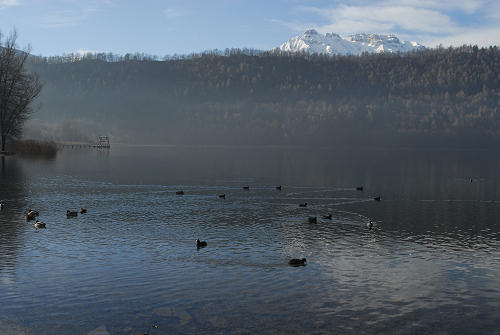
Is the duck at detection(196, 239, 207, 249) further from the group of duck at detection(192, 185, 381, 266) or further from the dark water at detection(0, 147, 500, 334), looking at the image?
the dark water at detection(0, 147, 500, 334)

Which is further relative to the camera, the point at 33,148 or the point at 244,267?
the point at 33,148

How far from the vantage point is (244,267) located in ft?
107

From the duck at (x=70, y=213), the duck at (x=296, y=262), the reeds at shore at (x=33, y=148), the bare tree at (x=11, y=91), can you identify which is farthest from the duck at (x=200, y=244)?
A: the reeds at shore at (x=33, y=148)

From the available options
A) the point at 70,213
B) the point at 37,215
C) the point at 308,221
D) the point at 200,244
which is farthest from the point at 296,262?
the point at 37,215

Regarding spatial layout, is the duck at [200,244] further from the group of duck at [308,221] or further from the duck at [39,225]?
the duck at [39,225]

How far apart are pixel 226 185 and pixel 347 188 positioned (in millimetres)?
20334

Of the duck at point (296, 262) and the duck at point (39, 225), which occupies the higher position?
the duck at point (39, 225)

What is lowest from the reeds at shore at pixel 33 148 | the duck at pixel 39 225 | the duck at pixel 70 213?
the duck at pixel 39 225

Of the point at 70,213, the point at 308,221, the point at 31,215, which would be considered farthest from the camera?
the point at 308,221

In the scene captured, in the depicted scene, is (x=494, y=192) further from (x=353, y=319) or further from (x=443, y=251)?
(x=353, y=319)

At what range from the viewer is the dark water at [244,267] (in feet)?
79.3

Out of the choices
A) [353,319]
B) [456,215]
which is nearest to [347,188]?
[456,215]

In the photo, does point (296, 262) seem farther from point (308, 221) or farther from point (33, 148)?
point (33, 148)

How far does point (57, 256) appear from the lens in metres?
34.0
